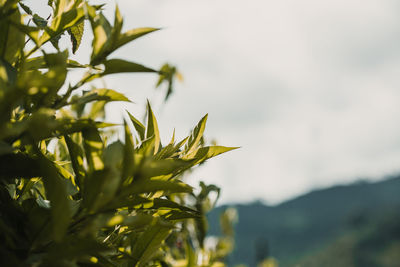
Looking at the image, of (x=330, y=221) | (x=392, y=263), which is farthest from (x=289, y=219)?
(x=392, y=263)

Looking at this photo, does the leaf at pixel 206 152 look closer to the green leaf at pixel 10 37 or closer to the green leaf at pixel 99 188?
the green leaf at pixel 99 188

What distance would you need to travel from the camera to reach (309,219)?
110062mm

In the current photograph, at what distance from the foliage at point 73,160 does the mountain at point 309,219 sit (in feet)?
282

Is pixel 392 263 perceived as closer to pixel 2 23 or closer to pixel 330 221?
pixel 330 221

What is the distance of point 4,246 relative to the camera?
572 mm

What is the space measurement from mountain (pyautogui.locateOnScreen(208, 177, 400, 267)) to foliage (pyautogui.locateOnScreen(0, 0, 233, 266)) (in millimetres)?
85894

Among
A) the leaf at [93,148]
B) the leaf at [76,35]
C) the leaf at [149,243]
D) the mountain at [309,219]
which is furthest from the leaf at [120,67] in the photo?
the mountain at [309,219]

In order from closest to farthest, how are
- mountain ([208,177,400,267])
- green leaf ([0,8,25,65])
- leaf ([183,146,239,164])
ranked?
green leaf ([0,8,25,65]), leaf ([183,146,239,164]), mountain ([208,177,400,267])

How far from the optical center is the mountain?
288ft

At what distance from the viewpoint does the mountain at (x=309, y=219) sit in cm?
8786

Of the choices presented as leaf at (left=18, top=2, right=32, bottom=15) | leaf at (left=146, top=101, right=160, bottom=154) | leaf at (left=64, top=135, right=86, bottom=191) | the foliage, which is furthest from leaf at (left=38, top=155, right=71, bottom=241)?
leaf at (left=18, top=2, right=32, bottom=15)

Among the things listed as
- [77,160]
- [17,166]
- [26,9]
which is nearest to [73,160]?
[77,160]

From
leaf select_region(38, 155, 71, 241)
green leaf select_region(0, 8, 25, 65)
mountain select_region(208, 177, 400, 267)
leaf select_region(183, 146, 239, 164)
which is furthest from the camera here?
mountain select_region(208, 177, 400, 267)

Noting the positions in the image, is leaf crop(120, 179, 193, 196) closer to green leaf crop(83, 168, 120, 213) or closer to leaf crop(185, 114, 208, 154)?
green leaf crop(83, 168, 120, 213)
